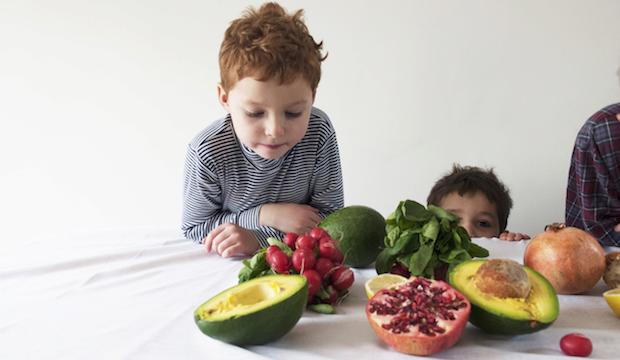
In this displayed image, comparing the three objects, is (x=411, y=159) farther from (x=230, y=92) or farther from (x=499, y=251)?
(x=230, y=92)

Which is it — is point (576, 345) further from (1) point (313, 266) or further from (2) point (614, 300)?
(1) point (313, 266)

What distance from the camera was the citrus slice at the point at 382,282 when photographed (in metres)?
0.68

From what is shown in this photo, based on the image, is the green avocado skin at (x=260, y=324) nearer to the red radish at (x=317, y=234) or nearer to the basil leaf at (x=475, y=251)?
the red radish at (x=317, y=234)

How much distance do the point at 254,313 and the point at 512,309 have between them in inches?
10.1

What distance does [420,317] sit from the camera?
571 mm

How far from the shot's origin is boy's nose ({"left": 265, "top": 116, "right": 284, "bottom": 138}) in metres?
0.88

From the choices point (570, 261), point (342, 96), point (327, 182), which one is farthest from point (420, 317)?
point (342, 96)

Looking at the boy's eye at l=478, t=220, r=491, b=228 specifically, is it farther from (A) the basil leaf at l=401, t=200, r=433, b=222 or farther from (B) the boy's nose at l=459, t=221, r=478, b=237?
(A) the basil leaf at l=401, t=200, r=433, b=222

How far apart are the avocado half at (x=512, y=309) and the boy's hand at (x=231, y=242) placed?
0.41m

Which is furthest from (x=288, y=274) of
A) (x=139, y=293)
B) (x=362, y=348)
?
(x=139, y=293)

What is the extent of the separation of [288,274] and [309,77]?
1.23ft

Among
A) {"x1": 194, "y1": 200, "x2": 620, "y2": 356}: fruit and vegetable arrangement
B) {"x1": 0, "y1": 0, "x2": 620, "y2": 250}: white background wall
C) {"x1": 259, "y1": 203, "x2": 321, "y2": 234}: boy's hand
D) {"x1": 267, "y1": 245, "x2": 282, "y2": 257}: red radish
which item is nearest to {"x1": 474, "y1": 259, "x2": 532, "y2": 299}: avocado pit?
{"x1": 194, "y1": 200, "x2": 620, "y2": 356}: fruit and vegetable arrangement

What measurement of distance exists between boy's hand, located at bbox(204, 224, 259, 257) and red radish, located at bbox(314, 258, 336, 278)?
29cm

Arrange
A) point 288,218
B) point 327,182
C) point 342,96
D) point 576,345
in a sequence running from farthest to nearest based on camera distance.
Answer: point 342,96
point 327,182
point 288,218
point 576,345
